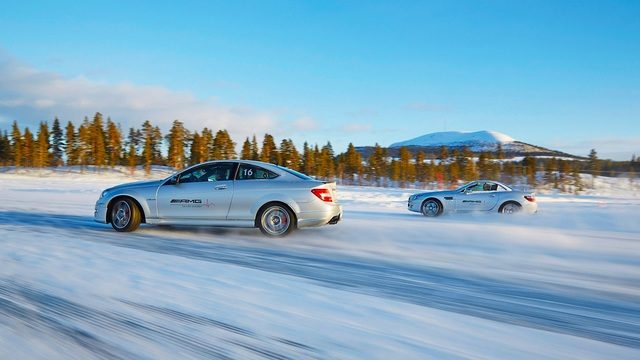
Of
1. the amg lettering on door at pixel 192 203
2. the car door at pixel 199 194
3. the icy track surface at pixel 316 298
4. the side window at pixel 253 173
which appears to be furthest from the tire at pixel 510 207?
the amg lettering on door at pixel 192 203

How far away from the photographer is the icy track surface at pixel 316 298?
9.70 feet

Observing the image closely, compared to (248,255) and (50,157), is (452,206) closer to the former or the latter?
(248,255)

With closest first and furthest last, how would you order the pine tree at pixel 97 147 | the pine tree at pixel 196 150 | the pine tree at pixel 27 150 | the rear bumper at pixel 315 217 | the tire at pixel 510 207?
the rear bumper at pixel 315 217 → the tire at pixel 510 207 → the pine tree at pixel 97 147 → the pine tree at pixel 196 150 → the pine tree at pixel 27 150

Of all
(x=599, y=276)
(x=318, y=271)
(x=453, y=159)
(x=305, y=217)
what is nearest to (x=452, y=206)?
(x=305, y=217)

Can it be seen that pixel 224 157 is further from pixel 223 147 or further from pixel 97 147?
pixel 97 147

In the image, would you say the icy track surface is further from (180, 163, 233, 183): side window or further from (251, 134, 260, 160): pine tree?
(251, 134, 260, 160): pine tree

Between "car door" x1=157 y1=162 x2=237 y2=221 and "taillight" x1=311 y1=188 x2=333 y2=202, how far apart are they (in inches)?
61.7

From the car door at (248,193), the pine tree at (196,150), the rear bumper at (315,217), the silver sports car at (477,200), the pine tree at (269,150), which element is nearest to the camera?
the rear bumper at (315,217)

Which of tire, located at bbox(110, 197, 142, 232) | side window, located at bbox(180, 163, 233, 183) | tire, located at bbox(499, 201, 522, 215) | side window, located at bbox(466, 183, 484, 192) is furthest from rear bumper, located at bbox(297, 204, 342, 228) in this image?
tire, located at bbox(499, 201, 522, 215)

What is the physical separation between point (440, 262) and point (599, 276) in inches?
73.0

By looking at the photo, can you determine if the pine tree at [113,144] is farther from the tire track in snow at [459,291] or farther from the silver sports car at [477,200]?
the tire track in snow at [459,291]

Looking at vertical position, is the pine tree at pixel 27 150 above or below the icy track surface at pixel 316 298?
above

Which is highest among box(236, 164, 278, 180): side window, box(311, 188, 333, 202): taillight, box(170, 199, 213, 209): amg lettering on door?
box(236, 164, 278, 180): side window

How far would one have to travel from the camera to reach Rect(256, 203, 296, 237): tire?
7.73m
